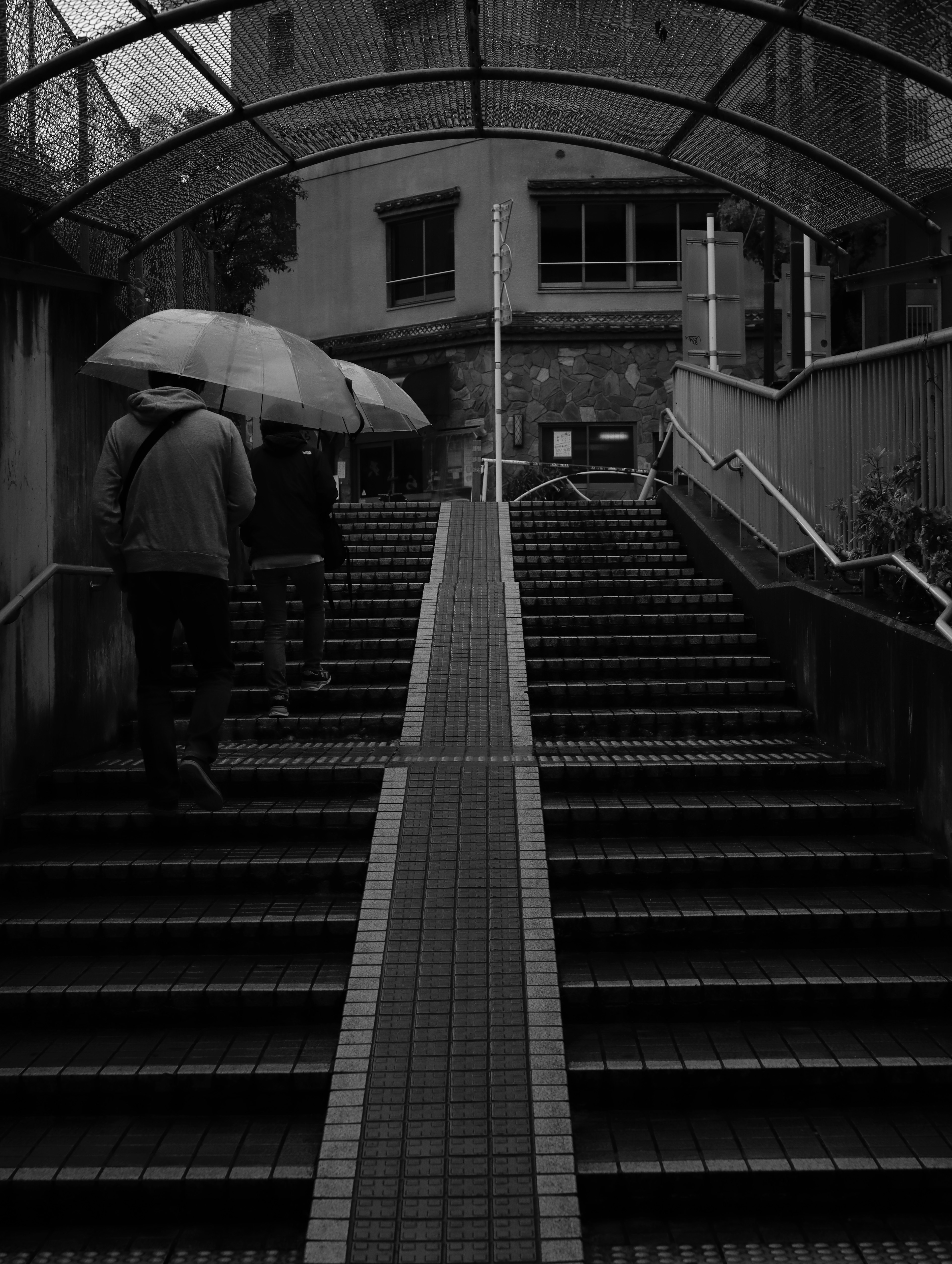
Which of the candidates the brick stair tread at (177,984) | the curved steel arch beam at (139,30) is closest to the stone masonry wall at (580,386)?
the curved steel arch beam at (139,30)

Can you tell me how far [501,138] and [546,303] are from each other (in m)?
19.3

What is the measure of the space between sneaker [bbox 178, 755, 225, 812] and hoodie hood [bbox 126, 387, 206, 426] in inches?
61.2

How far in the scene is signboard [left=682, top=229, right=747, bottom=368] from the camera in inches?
686

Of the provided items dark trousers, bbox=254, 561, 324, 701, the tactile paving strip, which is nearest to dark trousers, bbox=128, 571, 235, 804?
the tactile paving strip

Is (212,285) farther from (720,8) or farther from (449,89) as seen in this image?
(720,8)

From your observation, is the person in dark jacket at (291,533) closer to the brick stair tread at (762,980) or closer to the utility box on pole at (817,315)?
the brick stair tread at (762,980)

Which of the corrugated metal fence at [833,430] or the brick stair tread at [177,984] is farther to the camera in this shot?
the corrugated metal fence at [833,430]

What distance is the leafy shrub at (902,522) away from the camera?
608 cm

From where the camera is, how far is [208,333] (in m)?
7.54

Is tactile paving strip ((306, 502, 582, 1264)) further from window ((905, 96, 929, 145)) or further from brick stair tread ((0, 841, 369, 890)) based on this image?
window ((905, 96, 929, 145))

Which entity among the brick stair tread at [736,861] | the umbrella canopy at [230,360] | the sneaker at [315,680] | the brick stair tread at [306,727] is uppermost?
the umbrella canopy at [230,360]

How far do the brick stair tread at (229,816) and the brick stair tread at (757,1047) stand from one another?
1.69 metres

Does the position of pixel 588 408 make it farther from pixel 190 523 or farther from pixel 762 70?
pixel 190 523

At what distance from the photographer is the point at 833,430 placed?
27.2 feet
